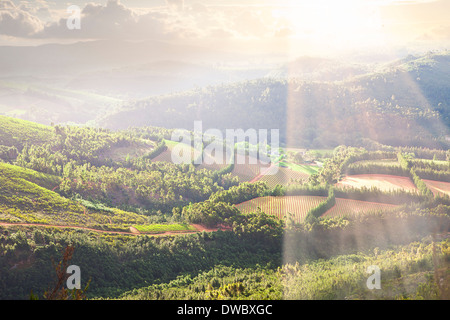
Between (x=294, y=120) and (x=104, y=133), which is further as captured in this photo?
(x=294, y=120)

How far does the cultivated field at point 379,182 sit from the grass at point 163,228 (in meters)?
24.7

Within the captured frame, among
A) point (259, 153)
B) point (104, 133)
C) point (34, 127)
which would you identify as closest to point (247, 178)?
point (259, 153)

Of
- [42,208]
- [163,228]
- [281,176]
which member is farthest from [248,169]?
[42,208]

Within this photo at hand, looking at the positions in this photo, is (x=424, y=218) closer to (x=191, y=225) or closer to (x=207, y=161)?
(x=191, y=225)

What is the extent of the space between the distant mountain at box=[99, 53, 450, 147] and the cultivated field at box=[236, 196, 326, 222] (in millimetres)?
90142

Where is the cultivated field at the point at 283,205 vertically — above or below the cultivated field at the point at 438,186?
below

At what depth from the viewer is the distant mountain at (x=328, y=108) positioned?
130 m

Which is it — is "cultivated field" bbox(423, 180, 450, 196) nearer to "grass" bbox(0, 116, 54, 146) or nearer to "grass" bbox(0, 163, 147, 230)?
"grass" bbox(0, 163, 147, 230)

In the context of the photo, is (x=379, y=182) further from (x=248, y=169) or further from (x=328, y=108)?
(x=328, y=108)

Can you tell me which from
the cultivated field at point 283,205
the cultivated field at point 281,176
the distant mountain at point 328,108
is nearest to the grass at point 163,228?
the cultivated field at point 283,205

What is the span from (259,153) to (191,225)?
175 ft

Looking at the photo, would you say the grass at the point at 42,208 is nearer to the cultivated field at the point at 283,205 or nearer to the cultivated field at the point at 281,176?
the cultivated field at the point at 283,205

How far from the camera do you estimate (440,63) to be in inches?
7392
